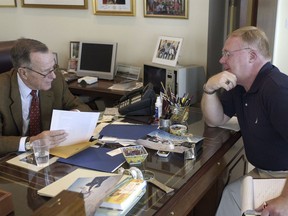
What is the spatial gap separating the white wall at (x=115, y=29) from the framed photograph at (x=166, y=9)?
0.13ft

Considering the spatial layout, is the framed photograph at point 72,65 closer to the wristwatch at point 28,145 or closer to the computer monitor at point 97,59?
the computer monitor at point 97,59

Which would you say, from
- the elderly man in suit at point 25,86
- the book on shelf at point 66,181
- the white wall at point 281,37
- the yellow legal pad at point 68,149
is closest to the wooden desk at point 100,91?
the elderly man in suit at point 25,86

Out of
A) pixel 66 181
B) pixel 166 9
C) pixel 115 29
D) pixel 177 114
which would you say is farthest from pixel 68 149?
pixel 115 29

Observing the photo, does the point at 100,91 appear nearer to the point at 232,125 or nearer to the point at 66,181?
the point at 232,125

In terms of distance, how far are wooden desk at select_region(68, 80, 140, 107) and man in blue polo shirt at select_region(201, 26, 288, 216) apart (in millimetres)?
935

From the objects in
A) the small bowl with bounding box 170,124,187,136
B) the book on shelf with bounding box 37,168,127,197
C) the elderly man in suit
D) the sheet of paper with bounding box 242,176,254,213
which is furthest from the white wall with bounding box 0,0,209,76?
the book on shelf with bounding box 37,168,127,197

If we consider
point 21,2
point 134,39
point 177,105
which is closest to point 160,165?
point 177,105

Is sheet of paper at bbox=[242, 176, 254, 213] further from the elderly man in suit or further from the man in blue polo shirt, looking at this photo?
the elderly man in suit

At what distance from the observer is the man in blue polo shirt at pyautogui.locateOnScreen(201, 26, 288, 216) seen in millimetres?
1587

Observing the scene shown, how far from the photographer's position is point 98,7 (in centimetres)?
307

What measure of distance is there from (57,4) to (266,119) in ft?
7.75

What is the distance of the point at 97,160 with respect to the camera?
1.47 meters

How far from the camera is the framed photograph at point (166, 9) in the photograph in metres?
2.66

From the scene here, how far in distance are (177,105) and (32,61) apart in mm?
793
